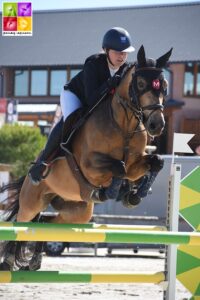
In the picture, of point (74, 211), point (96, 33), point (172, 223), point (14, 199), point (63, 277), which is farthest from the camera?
point (96, 33)

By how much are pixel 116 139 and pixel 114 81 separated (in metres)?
0.49

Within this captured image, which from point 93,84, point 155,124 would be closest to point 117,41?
point 93,84

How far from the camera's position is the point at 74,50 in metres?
19.6

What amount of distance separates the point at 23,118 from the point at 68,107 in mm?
20013

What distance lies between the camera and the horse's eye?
15.4 feet

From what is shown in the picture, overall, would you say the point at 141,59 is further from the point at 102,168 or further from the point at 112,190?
the point at 112,190

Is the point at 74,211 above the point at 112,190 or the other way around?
the other way around

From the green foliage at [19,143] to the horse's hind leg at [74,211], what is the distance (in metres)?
15.8

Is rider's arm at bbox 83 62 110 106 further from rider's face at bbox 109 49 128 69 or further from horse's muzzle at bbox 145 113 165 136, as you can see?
horse's muzzle at bbox 145 113 165 136

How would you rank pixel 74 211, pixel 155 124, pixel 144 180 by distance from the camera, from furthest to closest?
pixel 74 211 < pixel 144 180 < pixel 155 124

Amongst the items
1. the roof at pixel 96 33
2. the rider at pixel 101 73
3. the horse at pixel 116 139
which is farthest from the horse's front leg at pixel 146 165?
the roof at pixel 96 33

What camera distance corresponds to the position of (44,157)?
5.63 m
